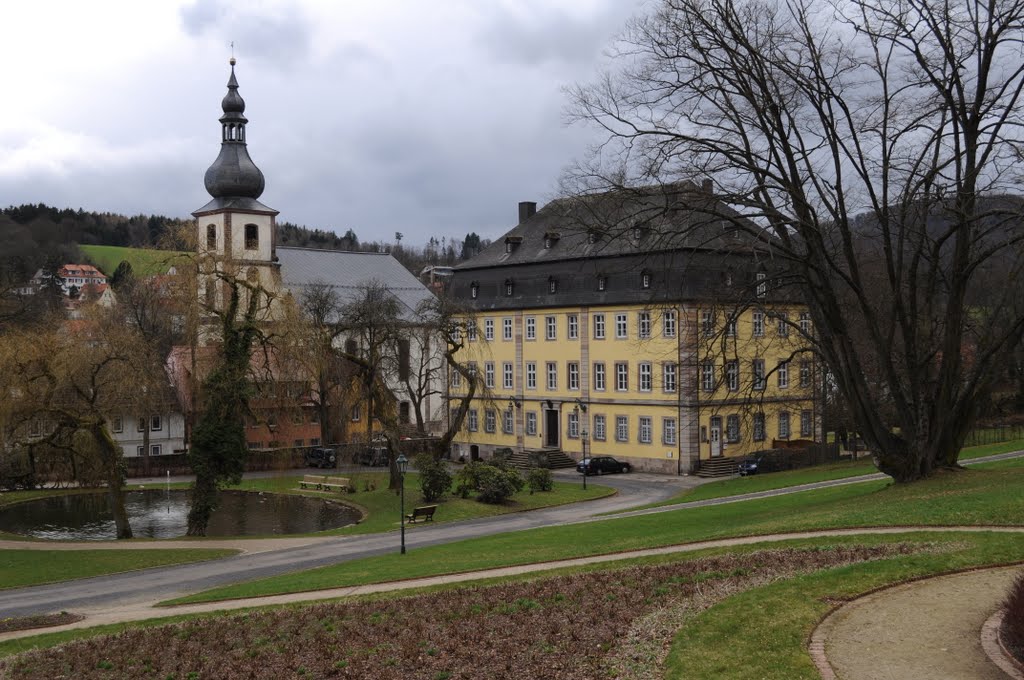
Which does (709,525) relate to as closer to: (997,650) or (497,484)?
(997,650)

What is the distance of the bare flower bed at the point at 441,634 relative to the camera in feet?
41.2

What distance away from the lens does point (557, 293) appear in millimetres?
56188

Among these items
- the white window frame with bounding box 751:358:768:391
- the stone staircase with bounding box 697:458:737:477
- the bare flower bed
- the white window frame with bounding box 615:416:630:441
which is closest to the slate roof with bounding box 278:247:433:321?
the white window frame with bounding box 615:416:630:441

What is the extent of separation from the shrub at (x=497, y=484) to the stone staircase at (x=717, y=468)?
12409 mm

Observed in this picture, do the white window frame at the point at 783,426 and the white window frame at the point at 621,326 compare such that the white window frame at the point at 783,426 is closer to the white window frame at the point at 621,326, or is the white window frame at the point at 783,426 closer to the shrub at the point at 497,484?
the white window frame at the point at 621,326

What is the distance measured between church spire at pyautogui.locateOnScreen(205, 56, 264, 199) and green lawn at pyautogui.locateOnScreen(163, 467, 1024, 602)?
48403 millimetres

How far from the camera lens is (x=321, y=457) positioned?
55.3m

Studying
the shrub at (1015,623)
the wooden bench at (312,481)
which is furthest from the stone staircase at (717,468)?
the shrub at (1015,623)

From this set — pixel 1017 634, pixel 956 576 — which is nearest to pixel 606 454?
pixel 956 576

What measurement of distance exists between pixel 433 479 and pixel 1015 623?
30.3m

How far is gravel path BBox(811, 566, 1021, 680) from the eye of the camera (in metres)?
10.4

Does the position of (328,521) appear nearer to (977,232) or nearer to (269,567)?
(269,567)

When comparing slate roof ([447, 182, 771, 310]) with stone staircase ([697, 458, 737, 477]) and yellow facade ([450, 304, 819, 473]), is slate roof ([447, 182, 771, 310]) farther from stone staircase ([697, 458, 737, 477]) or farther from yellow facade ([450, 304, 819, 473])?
stone staircase ([697, 458, 737, 477])

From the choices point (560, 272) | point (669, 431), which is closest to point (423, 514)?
point (669, 431)
